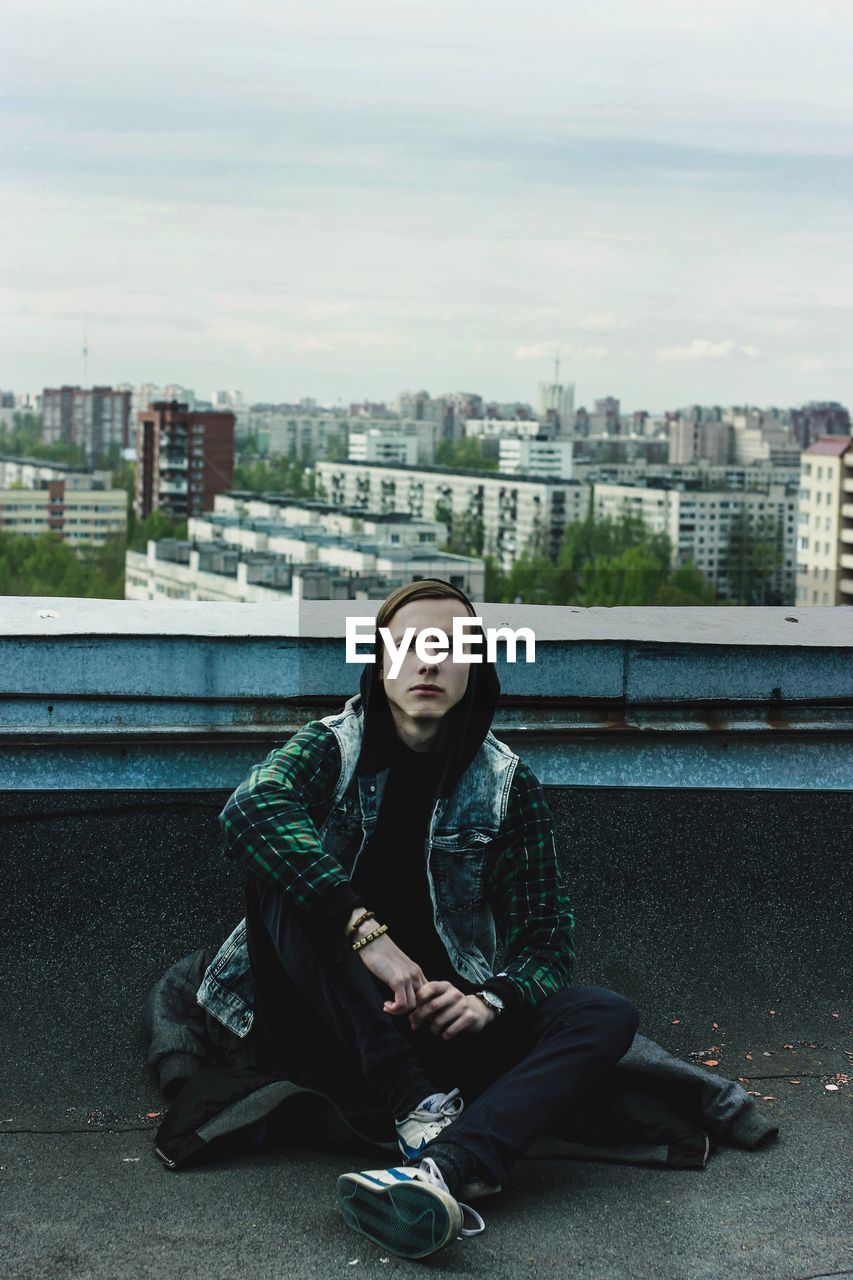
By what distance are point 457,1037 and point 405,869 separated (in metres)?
0.33

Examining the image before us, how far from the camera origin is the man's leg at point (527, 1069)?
8.08 feet

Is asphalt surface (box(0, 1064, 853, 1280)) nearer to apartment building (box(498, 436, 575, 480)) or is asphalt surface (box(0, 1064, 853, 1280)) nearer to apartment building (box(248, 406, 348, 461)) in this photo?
apartment building (box(498, 436, 575, 480))

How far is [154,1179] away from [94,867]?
177cm

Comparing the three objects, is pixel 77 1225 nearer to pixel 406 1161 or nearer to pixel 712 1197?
pixel 406 1161

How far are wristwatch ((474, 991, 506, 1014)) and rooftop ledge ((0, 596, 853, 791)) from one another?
2.01m

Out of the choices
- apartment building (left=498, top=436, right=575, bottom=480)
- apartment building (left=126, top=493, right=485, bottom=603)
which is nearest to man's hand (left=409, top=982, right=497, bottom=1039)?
apartment building (left=126, top=493, right=485, bottom=603)

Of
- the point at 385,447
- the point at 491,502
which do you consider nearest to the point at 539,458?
the point at 491,502

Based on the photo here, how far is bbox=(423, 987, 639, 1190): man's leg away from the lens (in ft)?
8.08

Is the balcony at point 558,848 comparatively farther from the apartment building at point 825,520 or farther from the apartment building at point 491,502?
the apartment building at point 491,502

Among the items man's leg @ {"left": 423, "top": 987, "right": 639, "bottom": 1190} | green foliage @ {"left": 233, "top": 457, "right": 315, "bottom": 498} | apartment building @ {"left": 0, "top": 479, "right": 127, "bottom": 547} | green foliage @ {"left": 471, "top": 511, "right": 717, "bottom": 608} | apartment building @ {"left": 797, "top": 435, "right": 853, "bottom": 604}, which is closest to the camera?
man's leg @ {"left": 423, "top": 987, "right": 639, "bottom": 1190}

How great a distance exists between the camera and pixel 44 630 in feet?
16.4

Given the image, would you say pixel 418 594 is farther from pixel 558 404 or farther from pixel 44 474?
pixel 558 404

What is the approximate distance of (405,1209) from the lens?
2.37 meters

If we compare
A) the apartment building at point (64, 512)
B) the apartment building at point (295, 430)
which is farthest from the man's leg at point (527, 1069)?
the apartment building at point (295, 430)
